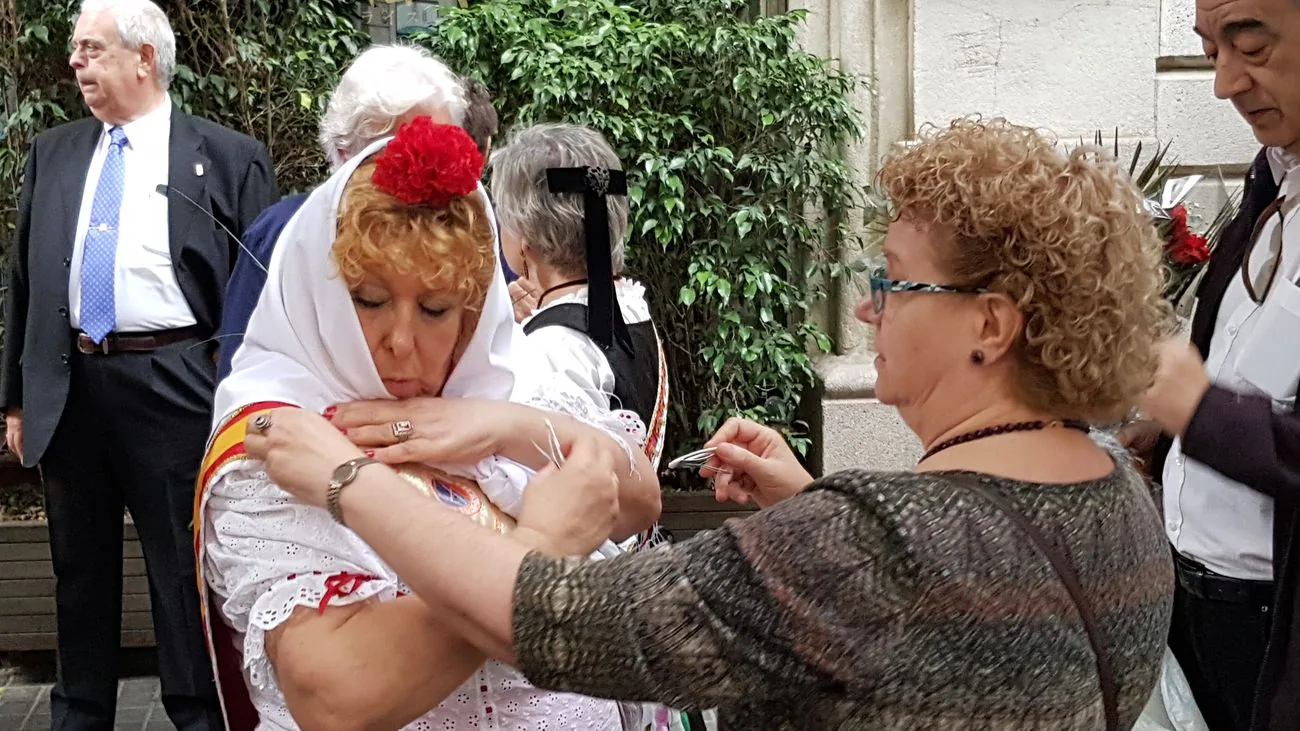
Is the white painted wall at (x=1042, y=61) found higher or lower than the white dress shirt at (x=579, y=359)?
higher

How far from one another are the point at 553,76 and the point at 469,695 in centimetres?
336

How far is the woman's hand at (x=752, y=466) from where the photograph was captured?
76.4 inches

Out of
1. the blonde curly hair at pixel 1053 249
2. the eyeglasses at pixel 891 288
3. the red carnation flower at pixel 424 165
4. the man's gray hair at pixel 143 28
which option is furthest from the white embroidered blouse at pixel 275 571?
the man's gray hair at pixel 143 28

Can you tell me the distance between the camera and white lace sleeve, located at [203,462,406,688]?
4.93 feet

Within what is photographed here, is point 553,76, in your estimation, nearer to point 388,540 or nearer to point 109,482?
point 109,482

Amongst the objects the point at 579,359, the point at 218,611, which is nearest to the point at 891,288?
the point at 218,611

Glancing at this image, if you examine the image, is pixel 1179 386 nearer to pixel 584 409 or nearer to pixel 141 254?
pixel 584 409

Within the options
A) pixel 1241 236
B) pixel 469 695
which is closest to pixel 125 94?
pixel 469 695

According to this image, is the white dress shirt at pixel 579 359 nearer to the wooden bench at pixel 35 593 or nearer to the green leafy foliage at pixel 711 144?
the green leafy foliage at pixel 711 144

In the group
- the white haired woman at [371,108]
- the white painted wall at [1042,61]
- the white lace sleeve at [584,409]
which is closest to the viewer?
the white lace sleeve at [584,409]

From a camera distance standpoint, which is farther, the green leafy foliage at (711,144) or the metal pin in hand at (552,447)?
the green leafy foliage at (711,144)

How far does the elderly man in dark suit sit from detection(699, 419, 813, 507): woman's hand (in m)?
2.47

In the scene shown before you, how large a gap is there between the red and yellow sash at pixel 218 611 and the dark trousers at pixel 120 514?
234cm

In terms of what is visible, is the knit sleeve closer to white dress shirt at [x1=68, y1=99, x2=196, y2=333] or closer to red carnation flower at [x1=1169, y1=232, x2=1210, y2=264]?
red carnation flower at [x1=1169, y1=232, x2=1210, y2=264]
